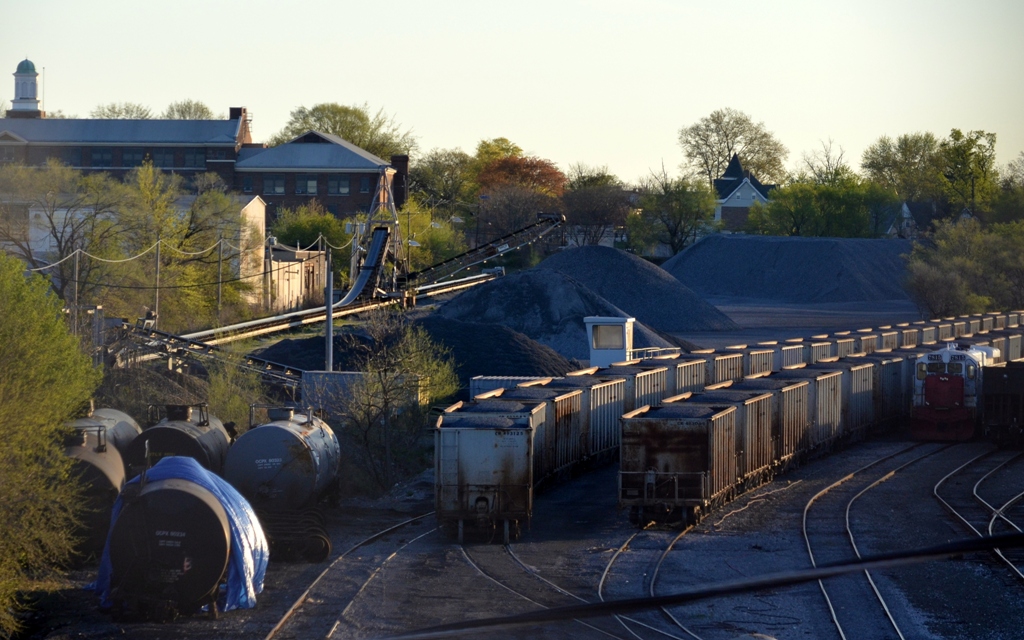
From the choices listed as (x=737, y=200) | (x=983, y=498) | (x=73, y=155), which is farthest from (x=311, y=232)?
(x=737, y=200)

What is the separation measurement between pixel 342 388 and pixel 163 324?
21.5 meters

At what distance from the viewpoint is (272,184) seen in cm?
10744

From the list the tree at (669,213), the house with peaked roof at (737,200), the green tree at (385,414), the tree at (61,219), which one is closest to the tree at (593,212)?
the tree at (669,213)

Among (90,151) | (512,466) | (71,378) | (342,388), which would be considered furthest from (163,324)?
(90,151)

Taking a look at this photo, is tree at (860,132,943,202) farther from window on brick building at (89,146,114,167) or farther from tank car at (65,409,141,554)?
tank car at (65,409,141,554)

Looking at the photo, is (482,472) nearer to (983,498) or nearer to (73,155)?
(983,498)

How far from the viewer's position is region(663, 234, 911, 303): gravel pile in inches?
4208

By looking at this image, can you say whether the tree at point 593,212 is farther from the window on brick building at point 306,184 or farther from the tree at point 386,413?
the tree at point 386,413

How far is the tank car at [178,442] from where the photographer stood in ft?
75.0

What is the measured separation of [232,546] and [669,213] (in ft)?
336

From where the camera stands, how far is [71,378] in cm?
2500

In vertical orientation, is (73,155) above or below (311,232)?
above

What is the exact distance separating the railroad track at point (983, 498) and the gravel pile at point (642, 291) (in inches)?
1587

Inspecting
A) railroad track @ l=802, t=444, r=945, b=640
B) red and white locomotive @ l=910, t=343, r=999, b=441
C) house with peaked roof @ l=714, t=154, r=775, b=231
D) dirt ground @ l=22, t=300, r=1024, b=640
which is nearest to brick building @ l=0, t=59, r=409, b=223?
house with peaked roof @ l=714, t=154, r=775, b=231
